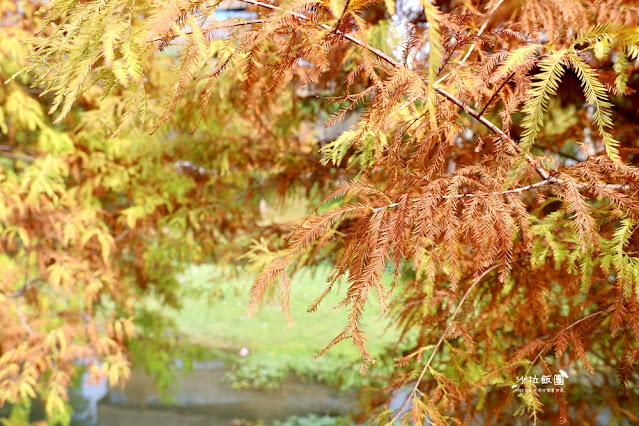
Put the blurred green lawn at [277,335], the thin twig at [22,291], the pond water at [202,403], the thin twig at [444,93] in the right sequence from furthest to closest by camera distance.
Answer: the blurred green lawn at [277,335], the pond water at [202,403], the thin twig at [22,291], the thin twig at [444,93]

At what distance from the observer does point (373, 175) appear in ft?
8.23

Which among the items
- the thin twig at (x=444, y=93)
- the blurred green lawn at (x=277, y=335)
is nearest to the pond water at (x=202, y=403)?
the blurred green lawn at (x=277, y=335)

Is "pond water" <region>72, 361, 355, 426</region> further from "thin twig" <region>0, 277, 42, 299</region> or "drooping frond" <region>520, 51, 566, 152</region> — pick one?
"drooping frond" <region>520, 51, 566, 152</region>

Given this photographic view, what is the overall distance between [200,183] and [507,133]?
4086 mm

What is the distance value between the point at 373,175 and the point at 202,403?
814 cm

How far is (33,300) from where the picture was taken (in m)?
5.17

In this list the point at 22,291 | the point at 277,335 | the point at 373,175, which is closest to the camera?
the point at 373,175

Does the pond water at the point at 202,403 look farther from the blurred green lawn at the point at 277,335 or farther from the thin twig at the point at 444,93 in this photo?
the thin twig at the point at 444,93

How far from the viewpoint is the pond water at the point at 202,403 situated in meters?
8.95

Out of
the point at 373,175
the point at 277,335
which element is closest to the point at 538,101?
the point at 373,175

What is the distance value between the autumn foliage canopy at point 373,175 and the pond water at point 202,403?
2808mm

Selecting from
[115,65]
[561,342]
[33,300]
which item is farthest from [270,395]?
[115,65]

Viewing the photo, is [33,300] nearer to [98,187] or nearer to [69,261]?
[69,261]

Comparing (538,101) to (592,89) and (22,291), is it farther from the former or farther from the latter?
(22,291)
